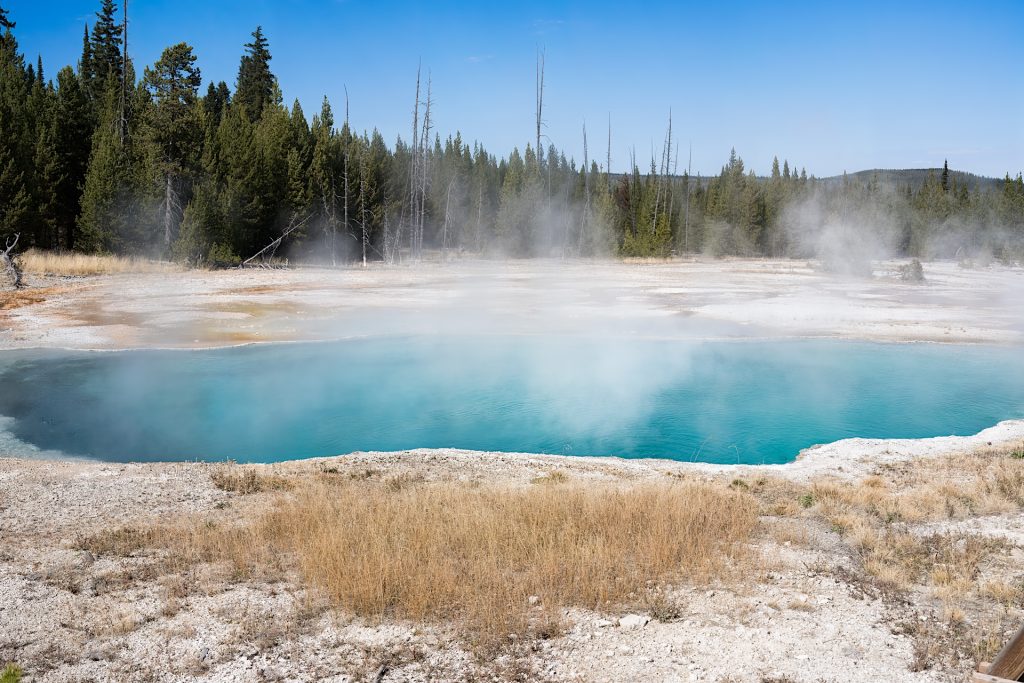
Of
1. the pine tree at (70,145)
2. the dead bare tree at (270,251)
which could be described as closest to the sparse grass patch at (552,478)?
the dead bare tree at (270,251)

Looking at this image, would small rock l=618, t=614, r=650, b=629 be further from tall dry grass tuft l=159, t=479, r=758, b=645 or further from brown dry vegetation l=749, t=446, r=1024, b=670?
brown dry vegetation l=749, t=446, r=1024, b=670

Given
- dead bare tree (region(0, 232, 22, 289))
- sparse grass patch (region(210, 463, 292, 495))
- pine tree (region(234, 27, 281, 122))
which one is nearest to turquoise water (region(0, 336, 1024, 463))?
sparse grass patch (region(210, 463, 292, 495))

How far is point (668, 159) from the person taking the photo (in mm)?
82812

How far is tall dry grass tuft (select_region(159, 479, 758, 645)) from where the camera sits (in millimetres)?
5852

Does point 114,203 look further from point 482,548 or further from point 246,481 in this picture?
point 482,548

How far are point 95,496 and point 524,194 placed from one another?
66.7 m

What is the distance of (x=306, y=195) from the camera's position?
164 feet

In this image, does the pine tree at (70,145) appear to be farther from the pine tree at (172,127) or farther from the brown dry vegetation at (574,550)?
the brown dry vegetation at (574,550)

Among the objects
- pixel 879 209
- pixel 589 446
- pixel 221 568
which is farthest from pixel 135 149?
pixel 879 209

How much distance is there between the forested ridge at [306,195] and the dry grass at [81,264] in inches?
49.9

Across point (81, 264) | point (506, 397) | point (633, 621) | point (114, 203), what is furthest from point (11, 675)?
point (114, 203)

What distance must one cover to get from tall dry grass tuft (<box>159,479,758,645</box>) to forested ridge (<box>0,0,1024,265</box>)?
35470 mm

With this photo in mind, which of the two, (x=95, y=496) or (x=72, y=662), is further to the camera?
(x=95, y=496)

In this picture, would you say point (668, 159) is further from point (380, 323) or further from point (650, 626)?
point (650, 626)
